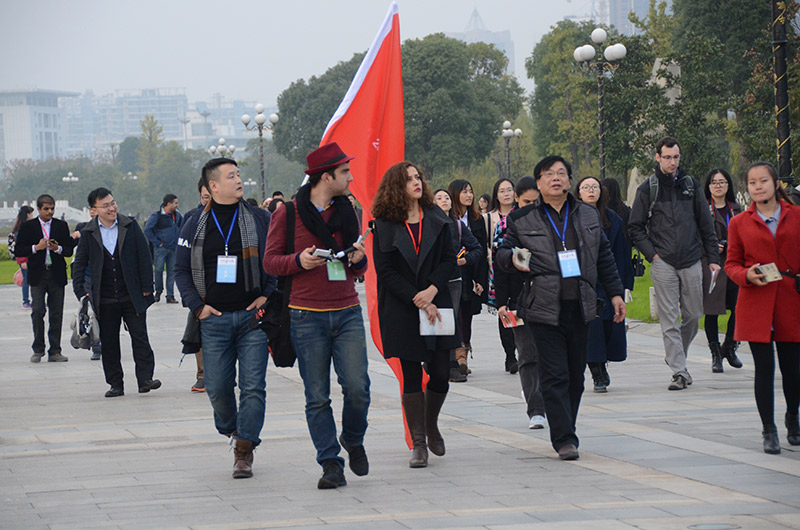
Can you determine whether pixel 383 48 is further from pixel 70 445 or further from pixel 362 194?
pixel 70 445

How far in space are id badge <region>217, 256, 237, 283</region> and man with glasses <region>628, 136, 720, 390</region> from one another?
4199 millimetres

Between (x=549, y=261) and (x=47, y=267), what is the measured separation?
8.32 metres

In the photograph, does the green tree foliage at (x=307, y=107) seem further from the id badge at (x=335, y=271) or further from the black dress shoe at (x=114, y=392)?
the id badge at (x=335, y=271)

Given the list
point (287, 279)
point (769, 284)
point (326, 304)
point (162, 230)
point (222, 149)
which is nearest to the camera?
point (326, 304)

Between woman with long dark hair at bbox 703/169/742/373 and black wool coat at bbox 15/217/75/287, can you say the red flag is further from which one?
black wool coat at bbox 15/217/75/287

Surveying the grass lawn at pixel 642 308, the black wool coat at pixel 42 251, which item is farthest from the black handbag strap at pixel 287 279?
the black wool coat at pixel 42 251

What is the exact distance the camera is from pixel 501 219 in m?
10.8

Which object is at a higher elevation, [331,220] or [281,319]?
[331,220]

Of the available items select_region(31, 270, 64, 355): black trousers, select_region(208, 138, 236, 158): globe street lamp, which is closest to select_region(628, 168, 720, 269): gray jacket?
select_region(31, 270, 64, 355): black trousers

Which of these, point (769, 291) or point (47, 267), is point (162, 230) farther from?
point (769, 291)

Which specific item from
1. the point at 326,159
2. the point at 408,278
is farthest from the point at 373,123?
the point at 408,278

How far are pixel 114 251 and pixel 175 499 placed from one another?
495cm

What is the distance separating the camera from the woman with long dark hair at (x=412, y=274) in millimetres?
6809

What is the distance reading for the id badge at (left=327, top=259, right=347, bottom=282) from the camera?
6434 millimetres
